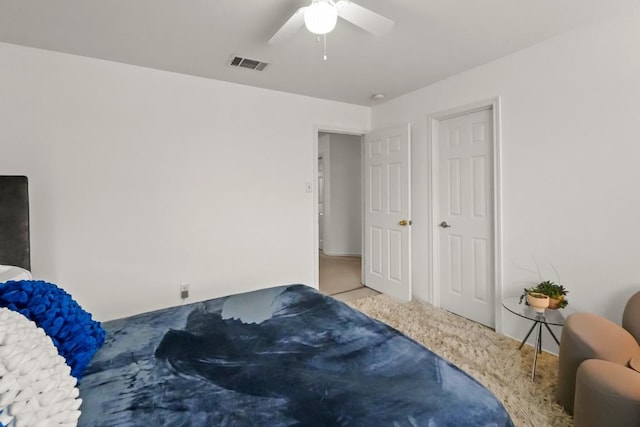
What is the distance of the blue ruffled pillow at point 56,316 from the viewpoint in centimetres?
100

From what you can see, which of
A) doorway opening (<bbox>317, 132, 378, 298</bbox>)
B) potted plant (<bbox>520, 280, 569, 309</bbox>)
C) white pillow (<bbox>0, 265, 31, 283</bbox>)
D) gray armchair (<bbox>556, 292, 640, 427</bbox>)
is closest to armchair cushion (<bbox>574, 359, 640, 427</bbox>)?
gray armchair (<bbox>556, 292, 640, 427</bbox>)

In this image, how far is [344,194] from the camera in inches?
250

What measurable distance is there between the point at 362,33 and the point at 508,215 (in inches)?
75.4

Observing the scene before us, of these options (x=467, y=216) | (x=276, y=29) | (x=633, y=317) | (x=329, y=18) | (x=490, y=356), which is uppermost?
(x=276, y=29)

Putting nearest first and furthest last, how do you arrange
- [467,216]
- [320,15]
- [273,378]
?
1. [273,378]
2. [320,15]
3. [467,216]

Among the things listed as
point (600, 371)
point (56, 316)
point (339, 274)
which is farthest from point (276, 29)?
point (339, 274)

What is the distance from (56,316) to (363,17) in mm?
1893

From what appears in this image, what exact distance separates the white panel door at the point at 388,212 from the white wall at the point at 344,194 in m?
2.12

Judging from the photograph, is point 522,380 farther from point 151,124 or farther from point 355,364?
point 151,124

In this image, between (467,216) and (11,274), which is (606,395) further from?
(11,274)

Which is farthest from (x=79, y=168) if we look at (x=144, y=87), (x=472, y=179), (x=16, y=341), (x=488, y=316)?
(x=488, y=316)

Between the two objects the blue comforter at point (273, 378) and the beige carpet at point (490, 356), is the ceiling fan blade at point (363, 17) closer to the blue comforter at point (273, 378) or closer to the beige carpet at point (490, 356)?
the blue comforter at point (273, 378)

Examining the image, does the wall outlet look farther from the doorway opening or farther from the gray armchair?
the doorway opening

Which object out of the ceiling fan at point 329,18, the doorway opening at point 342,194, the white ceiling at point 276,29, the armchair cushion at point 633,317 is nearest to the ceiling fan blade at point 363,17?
the ceiling fan at point 329,18
